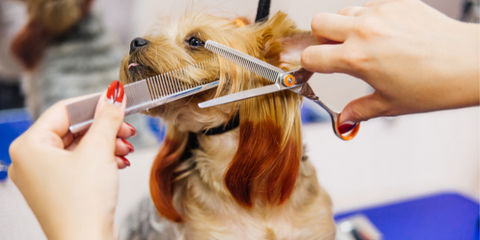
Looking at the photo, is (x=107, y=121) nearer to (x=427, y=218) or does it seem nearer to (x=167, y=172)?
(x=167, y=172)

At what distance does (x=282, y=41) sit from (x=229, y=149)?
27 centimetres

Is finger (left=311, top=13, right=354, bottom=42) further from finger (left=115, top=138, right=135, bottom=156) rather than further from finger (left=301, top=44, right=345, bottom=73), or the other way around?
Answer: finger (left=115, top=138, right=135, bottom=156)

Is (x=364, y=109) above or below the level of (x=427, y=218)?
above

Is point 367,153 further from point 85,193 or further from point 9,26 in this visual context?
point 9,26

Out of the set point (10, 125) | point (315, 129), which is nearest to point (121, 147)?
point (10, 125)

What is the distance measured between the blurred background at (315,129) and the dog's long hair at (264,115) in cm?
4

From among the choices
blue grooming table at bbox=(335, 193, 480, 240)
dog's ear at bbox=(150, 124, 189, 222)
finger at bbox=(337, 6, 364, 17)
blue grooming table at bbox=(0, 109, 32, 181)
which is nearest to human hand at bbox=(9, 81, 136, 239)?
dog's ear at bbox=(150, 124, 189, 222)

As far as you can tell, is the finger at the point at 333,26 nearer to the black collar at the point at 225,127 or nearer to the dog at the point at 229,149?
the dog at the point at 229,149

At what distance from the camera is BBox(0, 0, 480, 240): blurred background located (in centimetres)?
73

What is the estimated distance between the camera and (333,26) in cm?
48

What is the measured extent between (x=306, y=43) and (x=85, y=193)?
44cm

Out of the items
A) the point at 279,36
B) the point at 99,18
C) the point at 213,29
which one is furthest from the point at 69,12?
the point at 279,36

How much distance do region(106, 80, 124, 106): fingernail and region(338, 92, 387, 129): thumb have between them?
1.31 feet

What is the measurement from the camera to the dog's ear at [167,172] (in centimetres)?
75
